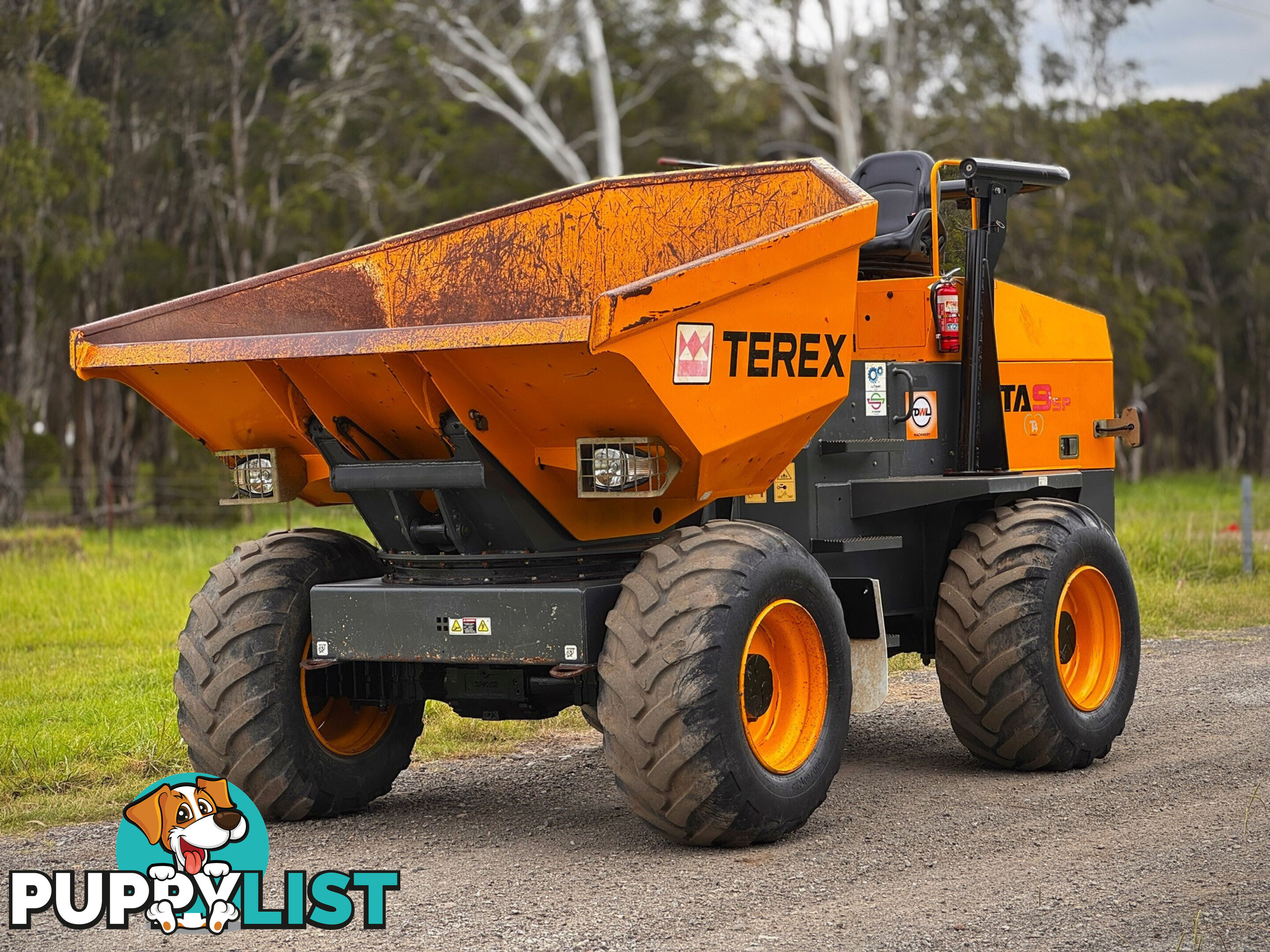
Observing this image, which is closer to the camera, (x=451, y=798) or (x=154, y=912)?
(x=154, y=912)

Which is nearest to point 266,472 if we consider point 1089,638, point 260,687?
point 260,687

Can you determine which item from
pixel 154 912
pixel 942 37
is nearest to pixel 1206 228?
pixel 942 37

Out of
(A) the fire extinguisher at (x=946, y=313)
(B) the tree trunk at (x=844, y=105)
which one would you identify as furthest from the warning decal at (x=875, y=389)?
(B) the tree trunk at (x=844, y=105)

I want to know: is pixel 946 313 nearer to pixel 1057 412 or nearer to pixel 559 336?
pixel 1057 412

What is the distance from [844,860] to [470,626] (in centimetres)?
158

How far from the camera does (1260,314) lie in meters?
44.9

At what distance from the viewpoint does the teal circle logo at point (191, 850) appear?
17.3ft

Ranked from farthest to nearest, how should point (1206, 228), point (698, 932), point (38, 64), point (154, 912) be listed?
1. point (1206, 228)
2. point (38, 64)
3. point (154, 912)
4. point (698, 932)

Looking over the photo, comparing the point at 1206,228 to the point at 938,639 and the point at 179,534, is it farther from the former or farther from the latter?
the point at 938,639

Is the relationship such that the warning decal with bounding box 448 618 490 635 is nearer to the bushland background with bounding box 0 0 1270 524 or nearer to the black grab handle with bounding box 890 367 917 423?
the black grab handle with bounding box 890 367 917 423

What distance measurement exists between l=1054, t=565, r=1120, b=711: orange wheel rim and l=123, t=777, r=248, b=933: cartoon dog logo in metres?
3.78

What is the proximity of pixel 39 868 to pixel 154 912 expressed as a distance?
863 millimetres

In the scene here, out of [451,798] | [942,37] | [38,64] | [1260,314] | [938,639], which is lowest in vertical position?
[451,798]

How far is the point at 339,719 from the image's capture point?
6.85 meters
